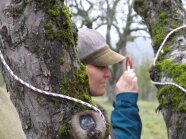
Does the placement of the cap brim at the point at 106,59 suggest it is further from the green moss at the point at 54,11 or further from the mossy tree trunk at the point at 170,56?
the green moss at the point at 54,11

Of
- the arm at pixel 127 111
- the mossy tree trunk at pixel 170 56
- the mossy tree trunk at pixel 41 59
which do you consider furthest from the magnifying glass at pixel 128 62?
the mossy tree trunk at pixel 41 59

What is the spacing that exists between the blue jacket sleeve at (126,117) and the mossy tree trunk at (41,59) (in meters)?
0.71

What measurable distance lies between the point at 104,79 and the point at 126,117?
230 mm

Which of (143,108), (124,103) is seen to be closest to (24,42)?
(124,103)

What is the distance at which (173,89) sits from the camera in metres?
2.01

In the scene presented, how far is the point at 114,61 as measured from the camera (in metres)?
1.99

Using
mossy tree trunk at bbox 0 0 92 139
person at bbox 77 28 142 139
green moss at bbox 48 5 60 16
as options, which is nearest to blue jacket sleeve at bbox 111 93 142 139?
person at bbox 77 28 142 139

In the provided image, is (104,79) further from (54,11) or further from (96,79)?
(54,11)

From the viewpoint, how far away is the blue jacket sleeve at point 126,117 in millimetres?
2018

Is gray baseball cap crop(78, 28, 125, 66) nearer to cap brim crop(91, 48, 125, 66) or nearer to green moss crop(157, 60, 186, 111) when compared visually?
cap brim crop(91, 48, 125, 66)

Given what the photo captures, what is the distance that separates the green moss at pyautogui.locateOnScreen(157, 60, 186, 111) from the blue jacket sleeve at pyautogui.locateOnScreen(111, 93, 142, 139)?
0.15 metres

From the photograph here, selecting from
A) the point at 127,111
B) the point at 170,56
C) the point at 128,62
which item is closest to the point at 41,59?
the point at 127,111

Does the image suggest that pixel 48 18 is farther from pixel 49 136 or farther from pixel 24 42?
pixel 49 136

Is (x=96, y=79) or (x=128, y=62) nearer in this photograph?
(x=96, y=79)
